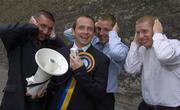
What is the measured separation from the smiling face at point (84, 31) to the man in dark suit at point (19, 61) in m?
0.42

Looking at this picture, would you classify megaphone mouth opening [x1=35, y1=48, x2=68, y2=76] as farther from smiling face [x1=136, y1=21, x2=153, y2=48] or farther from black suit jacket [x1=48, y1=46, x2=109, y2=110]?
smiling face [x1=136, y1=21, x2=153, y2=48]

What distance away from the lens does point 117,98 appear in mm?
6363

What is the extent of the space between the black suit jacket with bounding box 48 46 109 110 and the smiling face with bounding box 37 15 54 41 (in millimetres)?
296

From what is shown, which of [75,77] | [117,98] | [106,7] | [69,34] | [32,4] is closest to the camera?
[75,77]

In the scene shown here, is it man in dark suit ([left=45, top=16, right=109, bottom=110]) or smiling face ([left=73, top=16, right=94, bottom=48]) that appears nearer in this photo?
man in dark suit ([left=45, top=16, right=109, bottom=110])

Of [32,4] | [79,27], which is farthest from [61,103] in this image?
[32,4]

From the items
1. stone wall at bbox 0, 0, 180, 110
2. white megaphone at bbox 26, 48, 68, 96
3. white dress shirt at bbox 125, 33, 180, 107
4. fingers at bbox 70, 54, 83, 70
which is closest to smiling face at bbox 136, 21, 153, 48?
white dress shirt at bbox 125, 33, 180, 107

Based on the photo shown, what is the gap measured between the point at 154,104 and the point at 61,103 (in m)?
0.87

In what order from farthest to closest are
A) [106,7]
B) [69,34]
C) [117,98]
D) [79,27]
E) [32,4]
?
[32,4] < [106,7] < [117,98] < [69,34] < [79,27]

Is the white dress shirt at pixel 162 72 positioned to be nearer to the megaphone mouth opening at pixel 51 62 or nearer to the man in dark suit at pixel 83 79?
the man in dark suit at pixel 83 79

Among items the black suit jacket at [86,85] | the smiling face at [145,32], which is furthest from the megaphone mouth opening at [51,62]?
the smiling face at [145,32]

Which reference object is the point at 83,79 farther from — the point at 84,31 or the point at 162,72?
the point at 162,72

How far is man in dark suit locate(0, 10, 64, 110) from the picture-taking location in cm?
331

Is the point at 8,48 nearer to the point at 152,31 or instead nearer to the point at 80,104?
the point at 80,104
